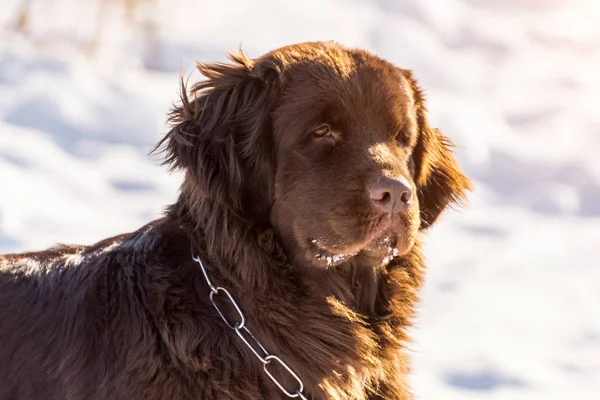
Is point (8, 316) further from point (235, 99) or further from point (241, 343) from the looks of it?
point (235, 99)

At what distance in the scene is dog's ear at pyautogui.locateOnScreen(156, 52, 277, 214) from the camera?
3840mm

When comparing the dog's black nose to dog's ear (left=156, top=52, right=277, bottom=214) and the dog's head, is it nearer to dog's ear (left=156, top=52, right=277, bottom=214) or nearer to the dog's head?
the dog's head

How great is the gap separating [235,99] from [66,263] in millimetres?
1281

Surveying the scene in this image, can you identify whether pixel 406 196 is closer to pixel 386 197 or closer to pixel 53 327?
pixel 386 197

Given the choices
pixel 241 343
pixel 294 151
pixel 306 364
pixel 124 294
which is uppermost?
pixel 294 151

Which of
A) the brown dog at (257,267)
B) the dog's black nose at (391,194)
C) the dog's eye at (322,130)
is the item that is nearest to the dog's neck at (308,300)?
the brown dog at (257,267)

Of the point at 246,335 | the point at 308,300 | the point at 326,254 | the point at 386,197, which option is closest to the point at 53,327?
the point at 246,335

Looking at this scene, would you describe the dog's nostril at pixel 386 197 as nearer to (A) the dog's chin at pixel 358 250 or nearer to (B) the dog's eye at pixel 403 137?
(A) the dog's chin at pixel 358 250

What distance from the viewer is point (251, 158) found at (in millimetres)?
3893

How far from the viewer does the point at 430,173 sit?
14.8 ft

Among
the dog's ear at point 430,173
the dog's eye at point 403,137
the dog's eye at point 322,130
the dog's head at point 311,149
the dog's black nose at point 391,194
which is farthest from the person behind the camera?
the dog's ear at point 430,173

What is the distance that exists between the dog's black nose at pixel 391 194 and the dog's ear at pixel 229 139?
1.94 feet

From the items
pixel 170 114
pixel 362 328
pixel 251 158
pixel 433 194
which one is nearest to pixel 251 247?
pixel 251 158

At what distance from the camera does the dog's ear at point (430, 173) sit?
4.42 meters
